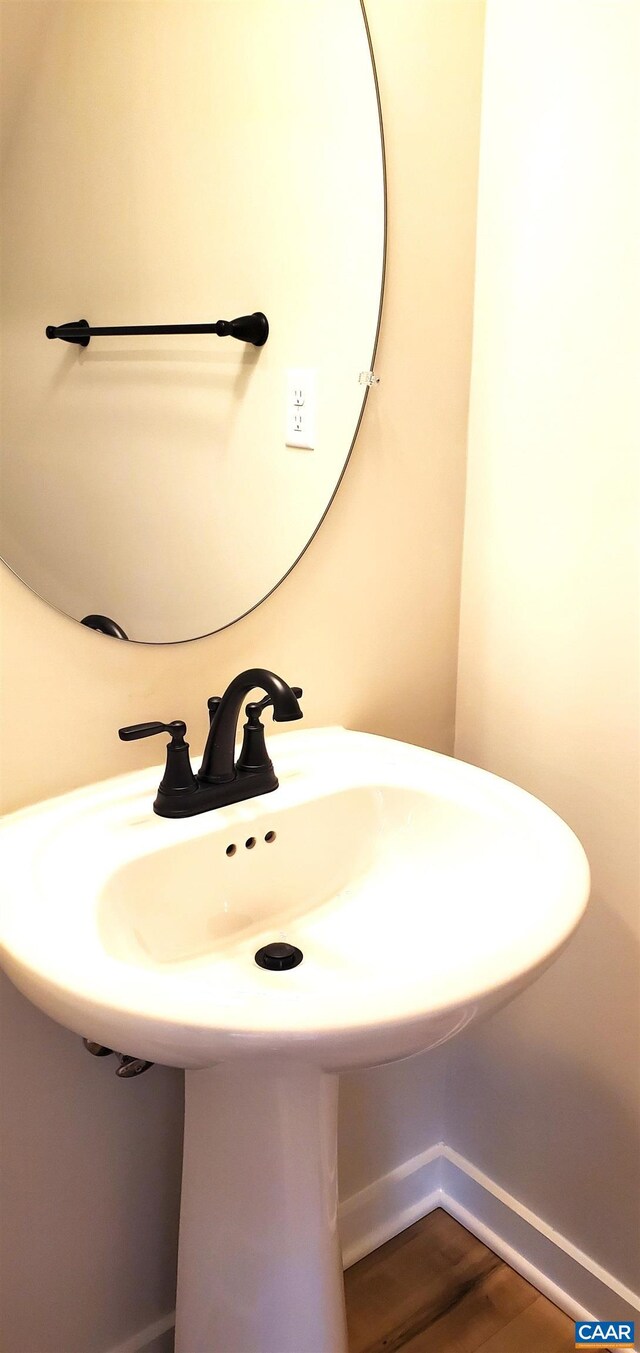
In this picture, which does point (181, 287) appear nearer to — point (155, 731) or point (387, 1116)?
point (155, 731)

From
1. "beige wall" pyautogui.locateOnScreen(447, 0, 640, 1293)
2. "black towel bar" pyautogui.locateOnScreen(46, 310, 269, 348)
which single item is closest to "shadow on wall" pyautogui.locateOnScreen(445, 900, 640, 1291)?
"beige wall" pyautogui.locateOnScreen(447, 0, 640, 1293)

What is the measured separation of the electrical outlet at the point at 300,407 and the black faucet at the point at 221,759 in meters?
0.32

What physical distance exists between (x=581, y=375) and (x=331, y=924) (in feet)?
2.44

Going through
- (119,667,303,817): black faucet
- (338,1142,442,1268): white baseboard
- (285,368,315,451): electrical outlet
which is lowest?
(338,1142,442,1268): white baseboard

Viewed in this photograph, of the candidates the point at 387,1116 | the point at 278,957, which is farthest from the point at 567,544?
the point at 387,1116

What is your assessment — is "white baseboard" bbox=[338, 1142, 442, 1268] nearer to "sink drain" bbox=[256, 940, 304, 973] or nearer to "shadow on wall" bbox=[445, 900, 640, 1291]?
"shadow on wall" bbox=[445, 900, 640, 1291]

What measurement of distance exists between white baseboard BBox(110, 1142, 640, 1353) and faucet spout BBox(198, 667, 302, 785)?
0.82 meters

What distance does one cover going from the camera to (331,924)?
1081 mm

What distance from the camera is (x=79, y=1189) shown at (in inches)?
44.8

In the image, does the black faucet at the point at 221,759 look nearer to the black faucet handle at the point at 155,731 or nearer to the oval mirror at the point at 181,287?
the black faucet handle at the point at 155,731

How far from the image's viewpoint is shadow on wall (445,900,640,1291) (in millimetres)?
1283

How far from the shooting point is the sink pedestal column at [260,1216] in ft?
3.26

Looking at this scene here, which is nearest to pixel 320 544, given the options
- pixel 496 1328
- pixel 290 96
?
pixel 290 96

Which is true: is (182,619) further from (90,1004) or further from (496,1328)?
(496,1328)
